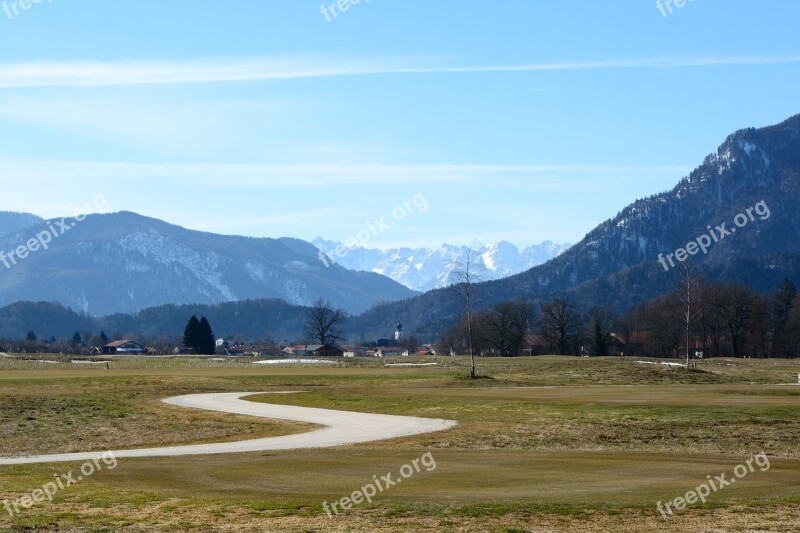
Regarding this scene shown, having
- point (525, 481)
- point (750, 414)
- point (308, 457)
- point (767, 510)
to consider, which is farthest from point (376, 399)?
point (767, 510)

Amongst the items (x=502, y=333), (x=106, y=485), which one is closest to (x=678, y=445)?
(x=106, y=485)

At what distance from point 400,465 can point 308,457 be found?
163 inches

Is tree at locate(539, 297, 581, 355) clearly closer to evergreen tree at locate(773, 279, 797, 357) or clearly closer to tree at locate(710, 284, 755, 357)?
tree at locate(710, 284, 755, 357)

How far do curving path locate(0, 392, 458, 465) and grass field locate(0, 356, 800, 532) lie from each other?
1679 mm

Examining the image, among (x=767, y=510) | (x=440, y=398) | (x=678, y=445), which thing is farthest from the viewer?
(x=440, y=398)

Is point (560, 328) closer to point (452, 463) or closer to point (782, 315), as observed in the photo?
point (782, 315)

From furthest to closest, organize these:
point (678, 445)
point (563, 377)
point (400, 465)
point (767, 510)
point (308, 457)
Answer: point (563, 377)
point (678, 445)
point (308, 457)
point (400, 465)
point (767, 510)

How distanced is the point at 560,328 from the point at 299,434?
12576 cm

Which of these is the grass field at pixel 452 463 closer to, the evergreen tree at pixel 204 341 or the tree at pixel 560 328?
the tree at pixel 560 328

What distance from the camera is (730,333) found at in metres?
168

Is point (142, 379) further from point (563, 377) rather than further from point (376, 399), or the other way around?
point (563, 377)

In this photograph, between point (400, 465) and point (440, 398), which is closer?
point (400, 465)

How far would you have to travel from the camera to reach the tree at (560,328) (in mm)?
167625

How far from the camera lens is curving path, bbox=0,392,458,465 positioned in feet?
123
